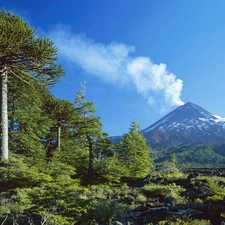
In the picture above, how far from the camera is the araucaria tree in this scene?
13.2m

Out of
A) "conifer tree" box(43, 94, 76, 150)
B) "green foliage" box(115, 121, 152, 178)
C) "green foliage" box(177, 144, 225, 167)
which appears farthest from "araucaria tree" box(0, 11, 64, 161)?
"green foliage" box(177, 144, 225, 167)

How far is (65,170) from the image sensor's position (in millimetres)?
16766

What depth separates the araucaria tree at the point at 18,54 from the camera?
43.3 ft

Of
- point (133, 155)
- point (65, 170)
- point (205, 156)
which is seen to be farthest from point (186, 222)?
point (205, 156)

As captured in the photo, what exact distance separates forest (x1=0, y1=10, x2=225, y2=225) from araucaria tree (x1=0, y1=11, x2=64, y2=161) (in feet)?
0.17

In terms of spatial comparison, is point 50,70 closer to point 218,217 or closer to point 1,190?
point 1,190

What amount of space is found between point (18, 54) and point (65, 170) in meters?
8.31

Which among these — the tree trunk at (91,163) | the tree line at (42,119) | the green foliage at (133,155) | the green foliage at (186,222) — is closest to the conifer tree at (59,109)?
the tree line at (42,119)

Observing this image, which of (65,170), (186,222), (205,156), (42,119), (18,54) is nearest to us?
(186,222)

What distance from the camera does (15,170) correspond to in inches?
512

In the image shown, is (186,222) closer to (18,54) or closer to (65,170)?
(65,170)

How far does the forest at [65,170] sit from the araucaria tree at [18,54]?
0.17ft

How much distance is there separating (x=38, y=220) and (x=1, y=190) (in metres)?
5.92

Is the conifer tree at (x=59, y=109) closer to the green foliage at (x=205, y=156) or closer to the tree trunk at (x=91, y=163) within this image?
the tree trunk at (x=91, y=163)
